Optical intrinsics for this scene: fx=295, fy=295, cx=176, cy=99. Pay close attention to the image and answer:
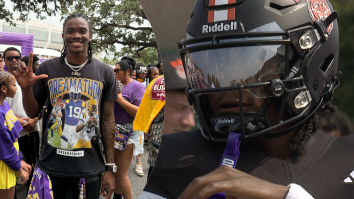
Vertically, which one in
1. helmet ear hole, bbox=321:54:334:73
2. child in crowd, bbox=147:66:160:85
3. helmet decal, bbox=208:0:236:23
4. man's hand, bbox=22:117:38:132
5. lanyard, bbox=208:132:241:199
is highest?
helmet decal, bbox=208:0:236:23

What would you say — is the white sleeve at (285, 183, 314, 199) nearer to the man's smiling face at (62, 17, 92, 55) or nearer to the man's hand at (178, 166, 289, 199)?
the man's hand at (178, 166, 289, 199)

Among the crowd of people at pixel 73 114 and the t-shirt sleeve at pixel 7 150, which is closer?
the crowd of people at pixel 73 114

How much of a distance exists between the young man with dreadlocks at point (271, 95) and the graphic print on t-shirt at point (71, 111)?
3.26ft

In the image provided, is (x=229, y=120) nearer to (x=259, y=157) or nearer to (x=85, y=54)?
(x=259, y=157)

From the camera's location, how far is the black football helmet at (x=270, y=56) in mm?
883

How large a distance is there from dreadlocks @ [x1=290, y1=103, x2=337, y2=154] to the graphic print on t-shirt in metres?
1.25

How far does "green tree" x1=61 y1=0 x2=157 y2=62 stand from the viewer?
1757mm

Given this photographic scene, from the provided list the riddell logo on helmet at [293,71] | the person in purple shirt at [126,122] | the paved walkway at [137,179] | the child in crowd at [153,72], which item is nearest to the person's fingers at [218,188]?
the riddell logo on helmet at [293,71]

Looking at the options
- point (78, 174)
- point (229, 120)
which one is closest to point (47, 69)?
point (78, 174)

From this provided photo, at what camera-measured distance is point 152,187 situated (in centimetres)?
120

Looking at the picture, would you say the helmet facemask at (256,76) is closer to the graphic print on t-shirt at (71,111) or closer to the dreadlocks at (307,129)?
the dreadlocks at (307,129)

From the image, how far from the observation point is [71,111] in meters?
1.78

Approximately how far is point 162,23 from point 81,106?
93 centimetres

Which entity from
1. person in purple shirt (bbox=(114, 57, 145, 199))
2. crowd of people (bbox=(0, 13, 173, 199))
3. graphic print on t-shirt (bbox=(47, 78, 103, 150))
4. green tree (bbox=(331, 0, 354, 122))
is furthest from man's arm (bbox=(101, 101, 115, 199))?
green tree (bbox=(331, 0, 354, 122))
